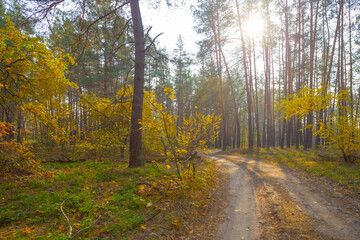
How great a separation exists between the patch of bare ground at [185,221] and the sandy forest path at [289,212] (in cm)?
24

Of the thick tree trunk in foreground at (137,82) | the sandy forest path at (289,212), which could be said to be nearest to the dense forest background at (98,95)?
the thick tree trunk in foreground at (137,82)

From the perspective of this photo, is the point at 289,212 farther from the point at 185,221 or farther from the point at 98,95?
the point at 98,95

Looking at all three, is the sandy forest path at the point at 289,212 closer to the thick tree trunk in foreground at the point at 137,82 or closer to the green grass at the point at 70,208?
the green grass at the point at 70,208

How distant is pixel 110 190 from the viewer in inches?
200

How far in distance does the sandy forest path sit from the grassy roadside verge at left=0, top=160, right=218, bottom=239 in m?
0.91

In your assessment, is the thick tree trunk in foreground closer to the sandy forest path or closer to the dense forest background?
the dense forest background

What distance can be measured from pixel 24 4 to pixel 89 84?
503 inches

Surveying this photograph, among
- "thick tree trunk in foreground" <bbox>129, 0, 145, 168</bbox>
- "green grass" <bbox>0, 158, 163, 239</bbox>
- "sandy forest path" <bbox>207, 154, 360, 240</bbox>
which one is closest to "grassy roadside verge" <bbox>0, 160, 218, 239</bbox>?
"green grass" <bbox>0, 158, 163, 239</bbox>

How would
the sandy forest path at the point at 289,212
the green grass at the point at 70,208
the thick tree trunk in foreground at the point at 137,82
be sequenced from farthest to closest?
1. the thick tree trunk in foreground at the point at 137,82
2. the sandy forest path at the point at 289,212
3. the green grass at the point at 70,208

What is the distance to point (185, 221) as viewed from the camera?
13.1 feet

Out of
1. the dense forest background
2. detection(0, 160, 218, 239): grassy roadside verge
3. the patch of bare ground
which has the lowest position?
the patch of bare ground

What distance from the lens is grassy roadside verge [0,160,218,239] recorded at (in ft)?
10.8

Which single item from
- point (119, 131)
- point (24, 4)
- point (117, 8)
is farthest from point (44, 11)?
point (119, 131)

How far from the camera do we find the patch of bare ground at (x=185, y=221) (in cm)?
347
